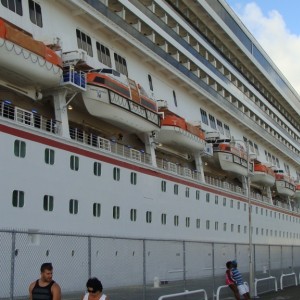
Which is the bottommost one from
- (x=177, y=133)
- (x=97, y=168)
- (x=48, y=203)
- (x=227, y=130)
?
(x=48, y=203)

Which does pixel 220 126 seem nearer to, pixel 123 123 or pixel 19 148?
pixel 123 123

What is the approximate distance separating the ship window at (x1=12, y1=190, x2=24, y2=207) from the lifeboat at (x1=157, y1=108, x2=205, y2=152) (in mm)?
11008

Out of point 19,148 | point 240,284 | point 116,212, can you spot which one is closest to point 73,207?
point 116,212

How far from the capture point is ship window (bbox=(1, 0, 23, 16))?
17327 mm

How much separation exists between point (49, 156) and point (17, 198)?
7.08ft

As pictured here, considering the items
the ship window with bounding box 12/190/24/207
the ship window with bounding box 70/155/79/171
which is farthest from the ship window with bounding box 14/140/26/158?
the ship window with bounding box 70/155/79/171

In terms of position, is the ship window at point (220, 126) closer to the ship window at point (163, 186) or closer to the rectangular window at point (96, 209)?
the ship window at point (163, 186)

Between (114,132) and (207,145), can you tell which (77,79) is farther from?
(207,145)

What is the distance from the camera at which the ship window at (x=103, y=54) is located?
22188mm

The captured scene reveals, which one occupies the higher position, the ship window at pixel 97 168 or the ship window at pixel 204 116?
the ship window at pixel 204 116

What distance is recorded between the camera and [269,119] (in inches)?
2003

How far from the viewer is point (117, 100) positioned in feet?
66.5

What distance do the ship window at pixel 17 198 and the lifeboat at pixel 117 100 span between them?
5.76m

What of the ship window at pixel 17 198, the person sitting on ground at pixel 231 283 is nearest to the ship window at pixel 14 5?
the ship window at pixel 17 198
